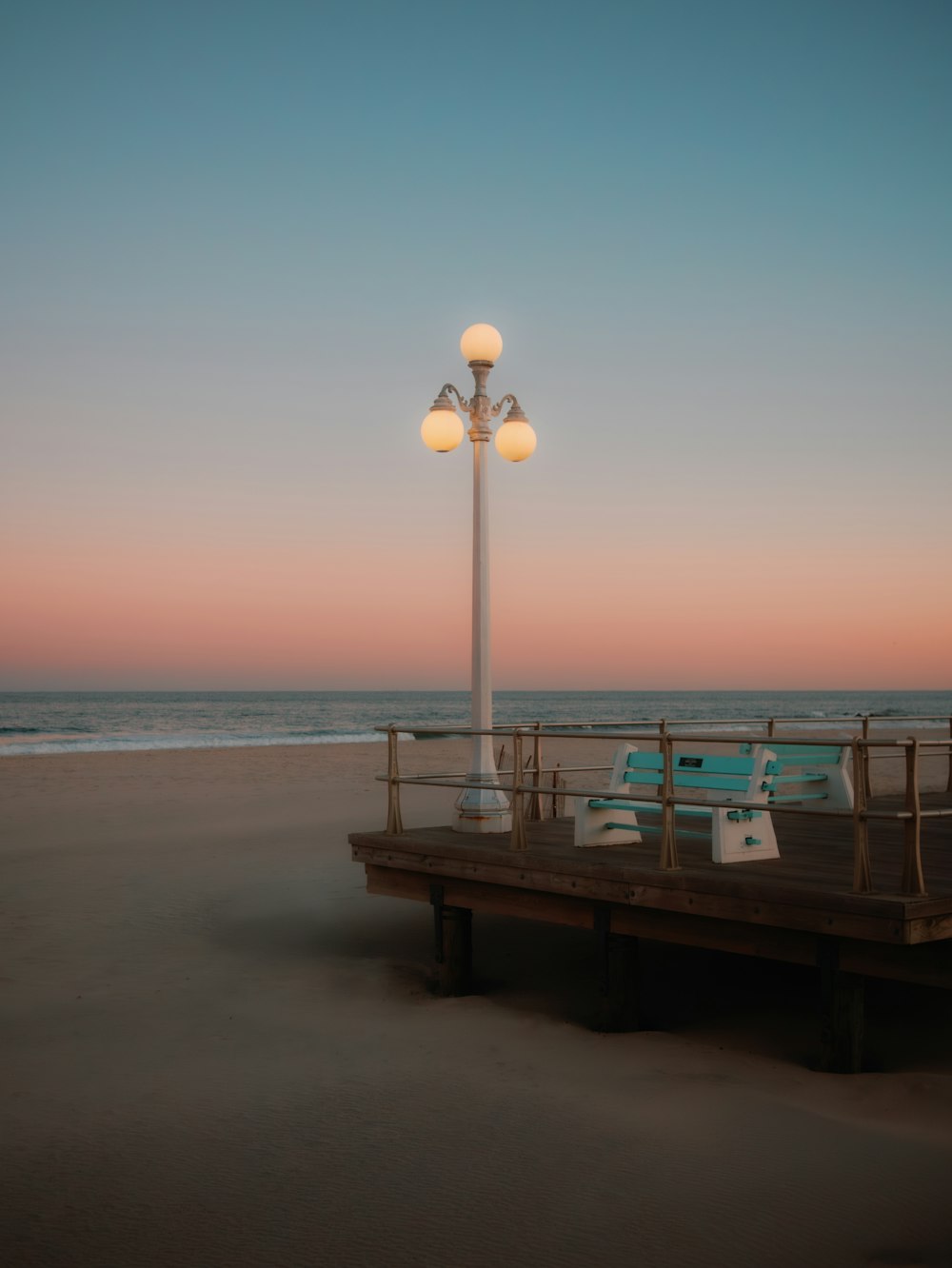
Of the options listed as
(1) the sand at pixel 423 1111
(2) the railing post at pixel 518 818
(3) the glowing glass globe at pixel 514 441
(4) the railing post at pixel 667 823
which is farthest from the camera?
(3) the glowing glass globe at pixel 514 441

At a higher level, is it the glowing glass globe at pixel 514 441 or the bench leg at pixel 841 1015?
the glowing glass globe at pixel 514 441

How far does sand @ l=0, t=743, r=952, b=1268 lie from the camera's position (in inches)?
186

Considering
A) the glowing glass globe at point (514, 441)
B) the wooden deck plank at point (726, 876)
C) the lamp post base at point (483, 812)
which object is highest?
the glowing glass globe at point (514, 441)

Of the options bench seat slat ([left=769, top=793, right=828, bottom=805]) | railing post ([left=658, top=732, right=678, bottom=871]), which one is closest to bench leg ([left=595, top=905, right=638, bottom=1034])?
railing post ([left=658, top=732, right=678, bottom=871])

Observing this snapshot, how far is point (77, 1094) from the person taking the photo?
6477 millimetres

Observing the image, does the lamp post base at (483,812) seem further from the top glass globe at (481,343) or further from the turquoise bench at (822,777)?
the top glass globe at (481,343)

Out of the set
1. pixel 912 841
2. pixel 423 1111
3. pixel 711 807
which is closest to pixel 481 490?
pixel 711 807

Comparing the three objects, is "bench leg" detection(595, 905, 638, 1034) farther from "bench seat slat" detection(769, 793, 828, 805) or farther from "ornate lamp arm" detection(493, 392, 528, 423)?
"ornate lamp arm" detection(493, 392, 528, 423)

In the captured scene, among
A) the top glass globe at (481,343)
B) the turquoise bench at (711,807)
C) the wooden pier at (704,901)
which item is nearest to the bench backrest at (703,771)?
the turquoise bench at (711,807)

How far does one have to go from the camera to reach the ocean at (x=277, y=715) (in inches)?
1984

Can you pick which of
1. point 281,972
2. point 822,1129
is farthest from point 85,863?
point 822,1129

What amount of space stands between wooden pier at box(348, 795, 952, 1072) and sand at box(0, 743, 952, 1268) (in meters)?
0.47

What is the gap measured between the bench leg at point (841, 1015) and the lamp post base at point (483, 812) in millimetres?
3461

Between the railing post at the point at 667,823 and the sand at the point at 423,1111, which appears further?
the railing post at the point at 667,823
